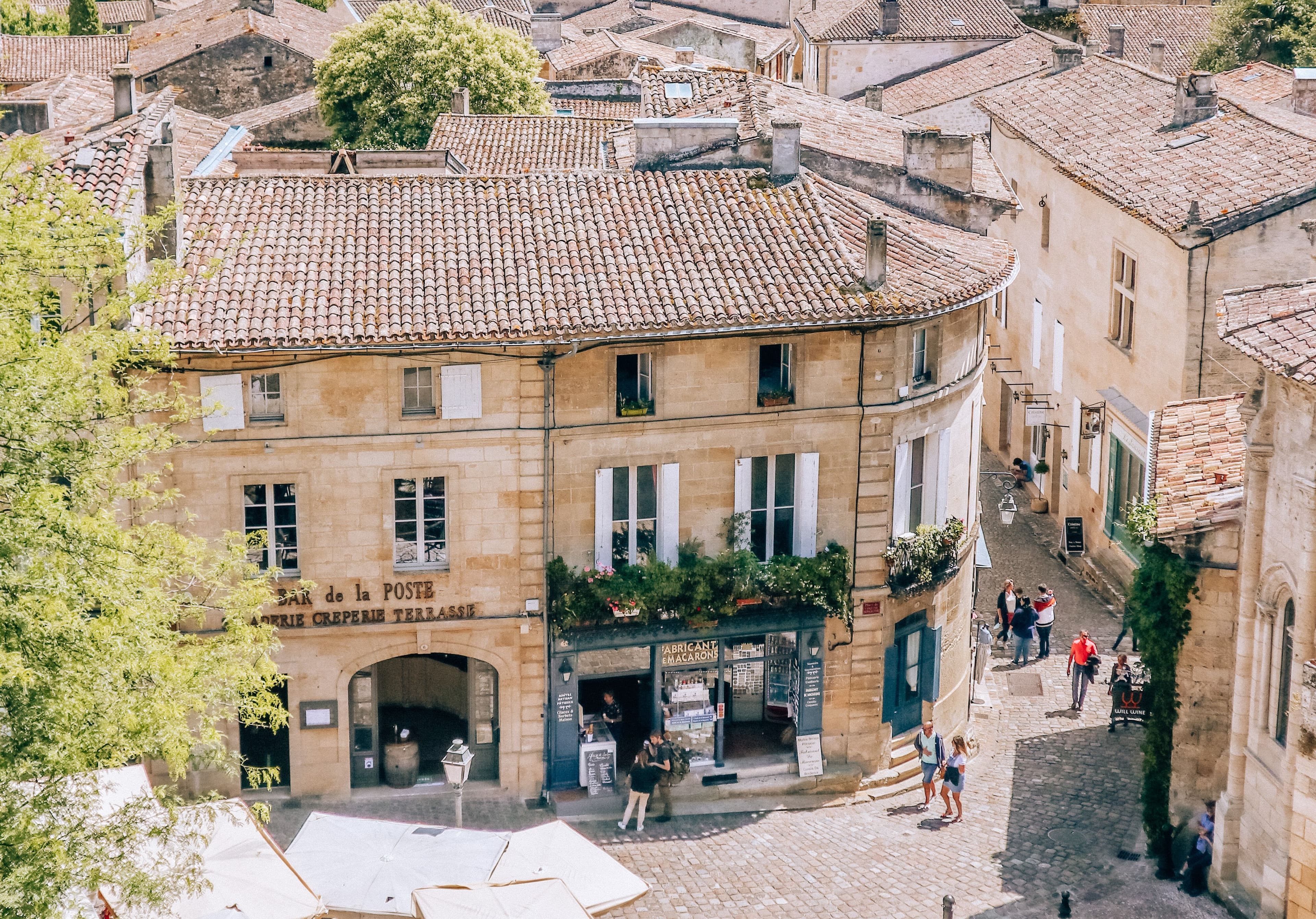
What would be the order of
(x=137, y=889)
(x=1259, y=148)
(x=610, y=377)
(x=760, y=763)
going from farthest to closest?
1. (x=1259, y=148)
2. (x=760, y=763)
3. (x=610, y=377)
4. (x=137, y=889)

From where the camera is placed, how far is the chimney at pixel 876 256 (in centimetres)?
2956

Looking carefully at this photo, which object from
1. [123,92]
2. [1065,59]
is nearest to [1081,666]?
[123,92]

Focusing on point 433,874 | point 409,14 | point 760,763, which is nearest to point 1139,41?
point 409,14

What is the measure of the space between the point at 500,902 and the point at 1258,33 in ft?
176

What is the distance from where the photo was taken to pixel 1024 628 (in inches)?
1468

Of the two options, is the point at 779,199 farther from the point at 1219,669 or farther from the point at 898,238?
the point at 1219,669

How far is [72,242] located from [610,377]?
11.0m

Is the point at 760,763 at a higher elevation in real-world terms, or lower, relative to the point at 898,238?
lower

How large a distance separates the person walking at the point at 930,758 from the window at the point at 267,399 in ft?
39.4

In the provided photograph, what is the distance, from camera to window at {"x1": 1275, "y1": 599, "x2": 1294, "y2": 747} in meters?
24.5

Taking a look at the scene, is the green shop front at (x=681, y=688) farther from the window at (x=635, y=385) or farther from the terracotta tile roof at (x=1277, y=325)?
the terracotta tile roof at (x=1277, y=325)

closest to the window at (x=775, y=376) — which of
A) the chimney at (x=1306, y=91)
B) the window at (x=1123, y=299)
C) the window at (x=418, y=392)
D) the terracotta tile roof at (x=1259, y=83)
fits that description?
the window at (x=418, y=392)

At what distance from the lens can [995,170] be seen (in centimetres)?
4091

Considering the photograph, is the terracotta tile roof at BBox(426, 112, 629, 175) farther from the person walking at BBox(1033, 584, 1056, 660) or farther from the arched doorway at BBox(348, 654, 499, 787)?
the arched doorway at BBox(348, 654, 499, 787)
